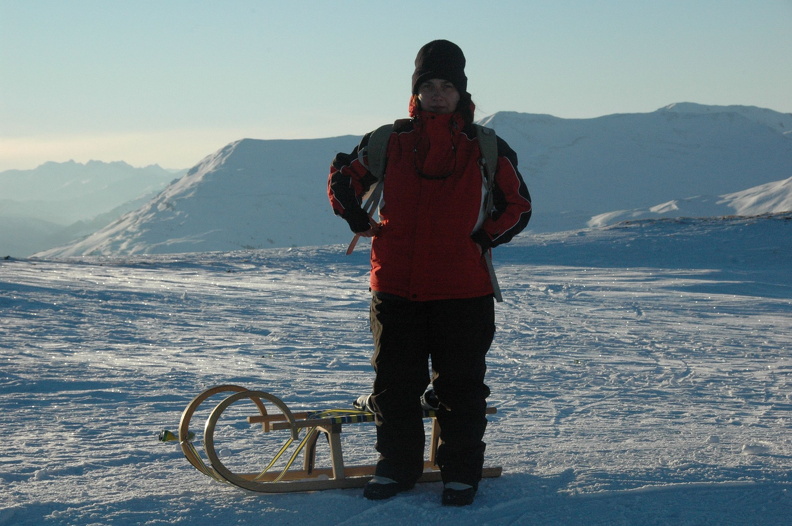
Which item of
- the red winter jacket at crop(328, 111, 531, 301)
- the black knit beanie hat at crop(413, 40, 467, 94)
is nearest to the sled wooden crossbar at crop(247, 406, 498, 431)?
the red winter jacket at crop(328, 111, 531, 301)

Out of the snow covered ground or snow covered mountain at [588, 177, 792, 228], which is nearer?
the snow covered ground

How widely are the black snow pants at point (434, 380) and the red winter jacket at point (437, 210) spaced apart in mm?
74

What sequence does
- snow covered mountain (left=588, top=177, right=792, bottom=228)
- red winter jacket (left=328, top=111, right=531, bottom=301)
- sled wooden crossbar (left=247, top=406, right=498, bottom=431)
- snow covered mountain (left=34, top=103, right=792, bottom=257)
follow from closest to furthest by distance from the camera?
1. red winter jacket (left=328, top=111, right=531, bottom=301)
2. sled wooden crossbar (left=247, top=406, right=498, bottom=431)
3. snow covered mountain (left=588, top=177, right=792, bottom=228)
4. snow covered mountain (left=34, top=103, right=792, bottom=257)

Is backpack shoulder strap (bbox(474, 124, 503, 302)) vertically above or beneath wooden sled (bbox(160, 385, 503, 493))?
above

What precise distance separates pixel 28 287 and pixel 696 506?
9140 millimetres

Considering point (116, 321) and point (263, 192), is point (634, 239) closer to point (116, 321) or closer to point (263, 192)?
point (116, 321)

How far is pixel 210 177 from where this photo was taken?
246 ft

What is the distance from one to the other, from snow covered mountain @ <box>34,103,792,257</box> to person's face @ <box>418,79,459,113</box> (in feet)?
154

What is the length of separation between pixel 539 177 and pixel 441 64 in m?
59.5

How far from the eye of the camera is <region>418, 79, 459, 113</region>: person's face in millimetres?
3133

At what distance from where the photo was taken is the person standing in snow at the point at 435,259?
3.08 m

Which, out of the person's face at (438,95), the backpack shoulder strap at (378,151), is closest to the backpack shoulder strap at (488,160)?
the person's face at (438,95)

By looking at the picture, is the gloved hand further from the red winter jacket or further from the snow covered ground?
the snow covered ground

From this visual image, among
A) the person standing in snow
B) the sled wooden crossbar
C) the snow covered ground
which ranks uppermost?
the person standing in snow
